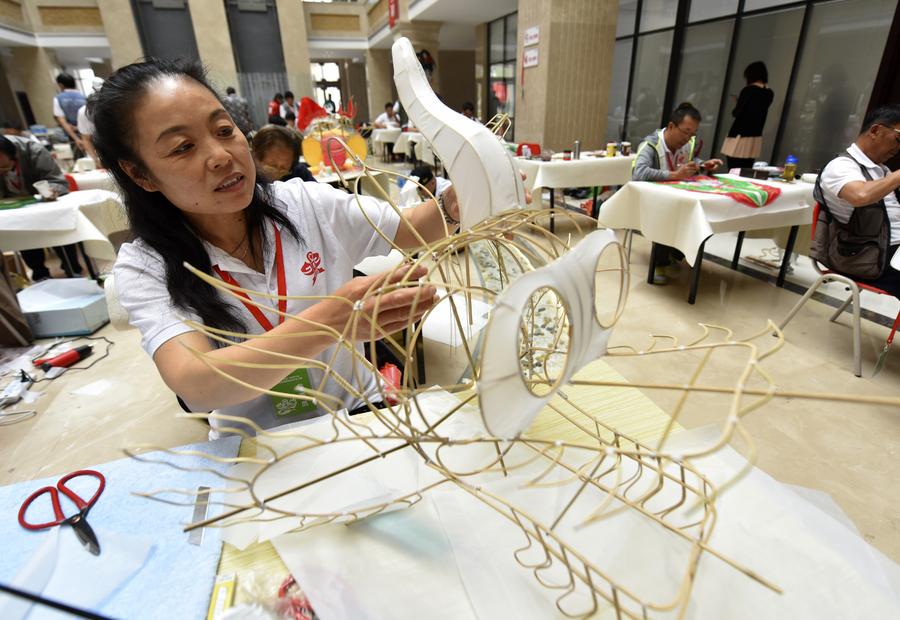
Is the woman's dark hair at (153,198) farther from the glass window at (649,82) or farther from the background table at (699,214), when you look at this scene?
the glass window at (649,82)

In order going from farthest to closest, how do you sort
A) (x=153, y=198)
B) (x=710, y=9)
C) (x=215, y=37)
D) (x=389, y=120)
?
1. (x=215, y=37)
2. (x=389, y=120)
3. (x=710, y=9)
4. (x=153, y=198)

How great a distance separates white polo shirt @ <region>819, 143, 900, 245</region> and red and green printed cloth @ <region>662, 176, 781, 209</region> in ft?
1.36

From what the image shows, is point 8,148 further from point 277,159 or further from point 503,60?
point 503,60

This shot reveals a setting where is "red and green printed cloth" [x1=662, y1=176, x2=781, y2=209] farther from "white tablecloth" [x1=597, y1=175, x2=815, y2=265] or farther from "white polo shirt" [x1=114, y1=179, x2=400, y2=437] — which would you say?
"white polo shirt" [x1=114, y1=179, x2=400, y2=437]

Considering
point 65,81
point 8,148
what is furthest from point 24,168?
point 65,81

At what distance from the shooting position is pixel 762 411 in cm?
153

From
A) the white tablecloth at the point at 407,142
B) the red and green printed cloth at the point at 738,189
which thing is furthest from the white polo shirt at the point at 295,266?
the white tablecloth at the point at 407,142

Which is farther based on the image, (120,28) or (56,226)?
(120,28)

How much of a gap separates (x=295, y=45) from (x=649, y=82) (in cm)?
843

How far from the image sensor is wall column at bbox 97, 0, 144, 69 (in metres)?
9.23

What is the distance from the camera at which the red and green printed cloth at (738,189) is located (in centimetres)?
210

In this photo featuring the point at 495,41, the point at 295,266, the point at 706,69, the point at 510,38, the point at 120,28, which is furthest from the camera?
the point at 120,28

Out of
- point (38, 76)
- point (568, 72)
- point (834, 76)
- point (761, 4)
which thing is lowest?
point (834, 76)

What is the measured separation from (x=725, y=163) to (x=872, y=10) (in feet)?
4.03
